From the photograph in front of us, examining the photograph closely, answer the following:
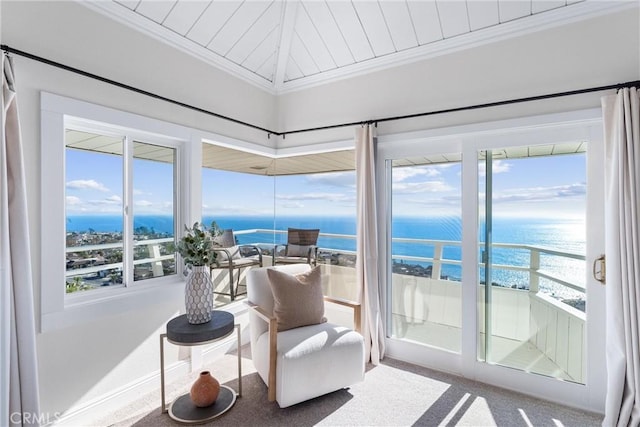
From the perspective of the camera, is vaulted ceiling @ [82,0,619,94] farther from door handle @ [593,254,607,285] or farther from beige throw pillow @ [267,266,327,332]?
beige throw pillow @ [267,266,327,332]

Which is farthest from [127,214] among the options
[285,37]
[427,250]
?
[427,250]

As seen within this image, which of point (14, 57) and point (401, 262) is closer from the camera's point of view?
point (14, 57)

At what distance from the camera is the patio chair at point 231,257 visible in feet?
10.9

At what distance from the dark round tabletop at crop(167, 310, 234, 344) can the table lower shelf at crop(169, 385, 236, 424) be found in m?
0.53

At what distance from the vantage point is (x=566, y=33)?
2373 mm

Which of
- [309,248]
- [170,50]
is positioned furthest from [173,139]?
[309,248]

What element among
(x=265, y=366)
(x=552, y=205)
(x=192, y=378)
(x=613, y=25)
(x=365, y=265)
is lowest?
(x=192, y=378)

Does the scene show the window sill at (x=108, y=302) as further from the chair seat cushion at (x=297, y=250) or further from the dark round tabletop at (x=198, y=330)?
the chair seat cushion at (x=297, y=250)

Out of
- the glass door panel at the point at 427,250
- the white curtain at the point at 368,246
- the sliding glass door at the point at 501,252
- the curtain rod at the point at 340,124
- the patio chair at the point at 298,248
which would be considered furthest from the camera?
the patio chair at the point at 298,248

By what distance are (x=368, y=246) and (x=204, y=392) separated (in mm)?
1811

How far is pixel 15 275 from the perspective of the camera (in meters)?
1.75

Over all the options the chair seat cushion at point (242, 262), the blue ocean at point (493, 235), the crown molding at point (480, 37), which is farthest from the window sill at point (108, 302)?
the crown molding at point (480, 37)

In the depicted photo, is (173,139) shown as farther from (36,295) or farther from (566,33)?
(566,33)

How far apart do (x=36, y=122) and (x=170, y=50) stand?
118 centimetres
